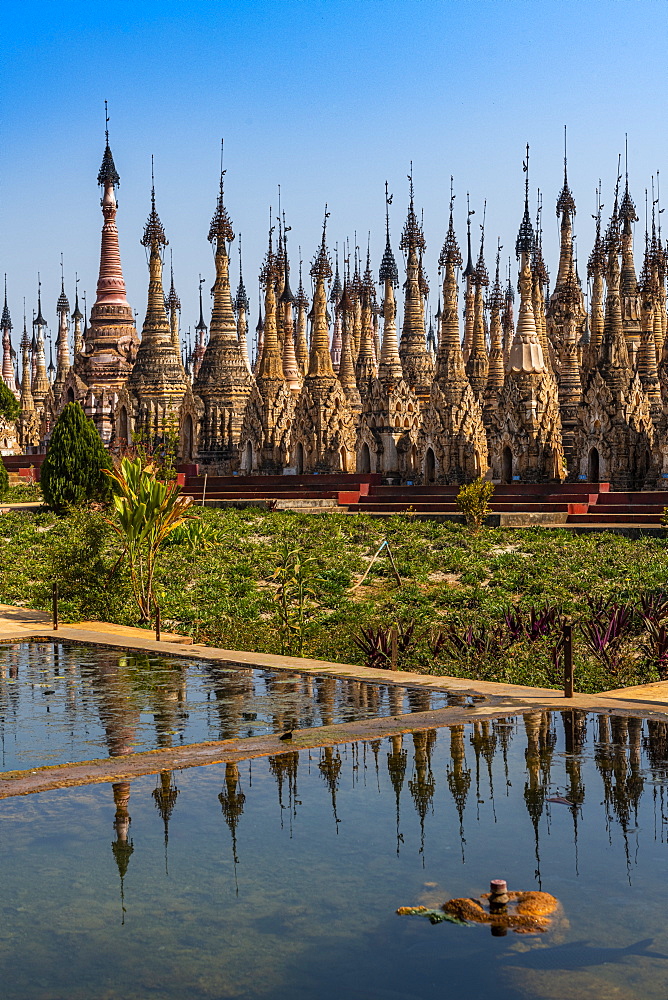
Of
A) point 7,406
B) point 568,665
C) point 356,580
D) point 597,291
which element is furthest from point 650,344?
point 7,406

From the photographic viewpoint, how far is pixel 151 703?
12797 millimetres

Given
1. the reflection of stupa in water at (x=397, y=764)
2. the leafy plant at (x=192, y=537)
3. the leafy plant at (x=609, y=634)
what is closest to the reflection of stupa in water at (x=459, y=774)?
the reflection of stupa in water at (x=397, y=764)

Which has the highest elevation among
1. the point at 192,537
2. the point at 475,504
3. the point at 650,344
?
the point at 650,344

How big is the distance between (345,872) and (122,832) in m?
1.61

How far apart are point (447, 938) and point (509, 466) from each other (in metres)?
33.1

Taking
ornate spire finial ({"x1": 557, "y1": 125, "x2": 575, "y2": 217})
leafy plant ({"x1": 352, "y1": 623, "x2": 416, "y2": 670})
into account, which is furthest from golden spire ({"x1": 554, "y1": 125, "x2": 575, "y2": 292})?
leafy plant ({"x1": 352, "y1": 623, "x2": 416, "y2": 670})

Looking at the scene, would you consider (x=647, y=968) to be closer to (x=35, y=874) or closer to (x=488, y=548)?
(x=35, y=874)

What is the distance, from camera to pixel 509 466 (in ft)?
128

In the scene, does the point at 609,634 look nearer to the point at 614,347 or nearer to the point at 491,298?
the point at 614,347

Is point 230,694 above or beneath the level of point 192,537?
beneath

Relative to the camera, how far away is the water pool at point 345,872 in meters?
6.20

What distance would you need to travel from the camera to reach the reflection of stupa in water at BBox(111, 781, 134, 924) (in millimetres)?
7637

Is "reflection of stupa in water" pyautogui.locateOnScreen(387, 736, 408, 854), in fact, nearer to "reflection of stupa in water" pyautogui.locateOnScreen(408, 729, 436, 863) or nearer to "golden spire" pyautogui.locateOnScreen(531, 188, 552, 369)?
"reflection of stupa in water" pyautogui.locateOnScreen(408, 729, 436, 863)

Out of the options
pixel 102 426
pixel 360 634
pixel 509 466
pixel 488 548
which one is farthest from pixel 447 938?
pixel 102 426
